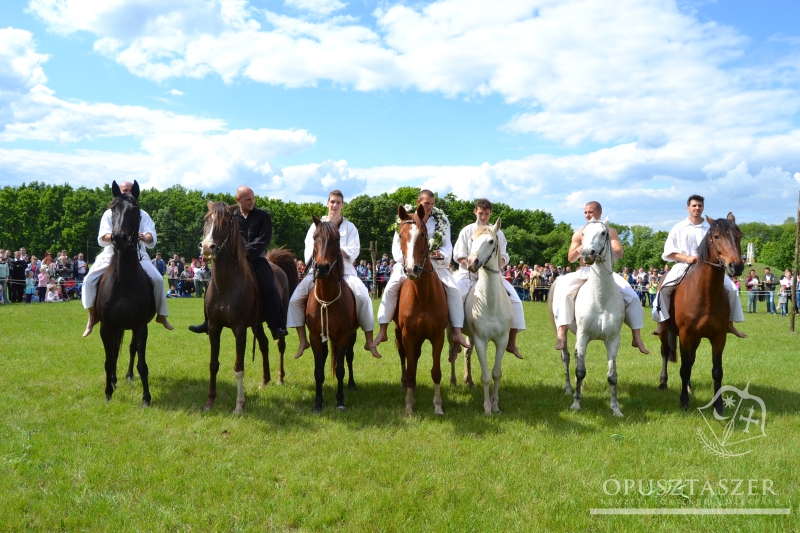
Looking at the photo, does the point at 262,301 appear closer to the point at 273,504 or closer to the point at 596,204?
the point at 273,504

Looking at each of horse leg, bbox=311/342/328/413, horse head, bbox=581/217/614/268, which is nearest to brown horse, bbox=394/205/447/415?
horse leg, bbox=311/342/328/413

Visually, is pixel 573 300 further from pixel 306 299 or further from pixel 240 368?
pixel 240 368

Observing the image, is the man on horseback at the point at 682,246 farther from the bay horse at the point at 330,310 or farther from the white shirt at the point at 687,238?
the bay horse at the point at 330,310

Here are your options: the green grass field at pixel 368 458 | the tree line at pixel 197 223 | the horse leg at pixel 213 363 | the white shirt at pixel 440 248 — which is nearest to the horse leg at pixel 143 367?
the green grass field at pixel 368 458

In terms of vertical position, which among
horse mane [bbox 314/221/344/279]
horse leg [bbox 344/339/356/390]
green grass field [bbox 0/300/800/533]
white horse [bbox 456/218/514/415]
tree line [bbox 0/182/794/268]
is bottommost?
green grass field [bbox 0/300/800/533]

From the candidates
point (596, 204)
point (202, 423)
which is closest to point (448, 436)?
point (202, 423)

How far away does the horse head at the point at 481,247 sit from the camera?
6.54m

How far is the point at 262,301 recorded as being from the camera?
7.95 m

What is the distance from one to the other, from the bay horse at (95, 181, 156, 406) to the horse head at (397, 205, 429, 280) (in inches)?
146

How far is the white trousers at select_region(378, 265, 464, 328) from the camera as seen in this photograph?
729 cm

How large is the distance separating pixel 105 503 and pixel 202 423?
216 centimetres

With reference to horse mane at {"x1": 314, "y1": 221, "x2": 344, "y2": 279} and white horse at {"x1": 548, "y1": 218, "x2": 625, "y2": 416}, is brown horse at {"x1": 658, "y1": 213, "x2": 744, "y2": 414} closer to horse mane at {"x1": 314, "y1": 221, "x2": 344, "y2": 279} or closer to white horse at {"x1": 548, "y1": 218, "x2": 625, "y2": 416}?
white horse at {"x1": 548, "y1": 218, "x2": 625, "y2": 416}

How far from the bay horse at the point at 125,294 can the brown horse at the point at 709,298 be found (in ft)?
25.4

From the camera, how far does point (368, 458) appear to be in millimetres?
5422
